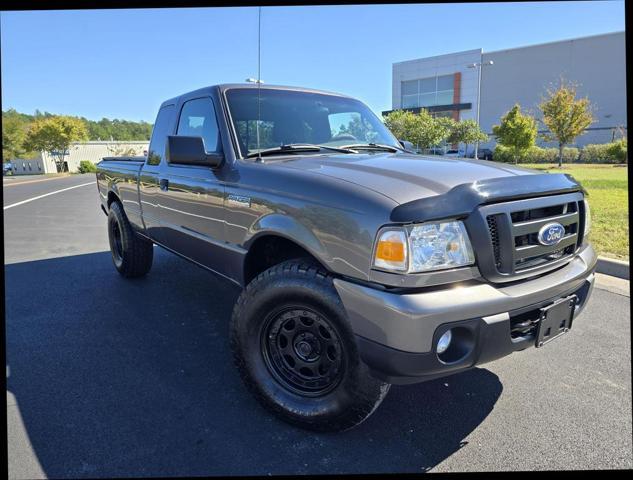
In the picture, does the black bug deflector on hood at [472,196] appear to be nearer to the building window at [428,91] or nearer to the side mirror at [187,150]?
the side mirror at [187,150]

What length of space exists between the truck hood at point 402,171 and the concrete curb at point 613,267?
10.4 feet

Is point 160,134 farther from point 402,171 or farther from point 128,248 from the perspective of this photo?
point 402,171

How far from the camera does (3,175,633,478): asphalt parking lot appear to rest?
2207 millimetres

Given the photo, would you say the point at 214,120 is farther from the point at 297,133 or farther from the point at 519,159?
the point at 519,159

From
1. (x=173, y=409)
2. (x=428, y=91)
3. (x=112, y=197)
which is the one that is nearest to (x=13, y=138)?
(x=428, y=91)

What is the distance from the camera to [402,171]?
2467 mm

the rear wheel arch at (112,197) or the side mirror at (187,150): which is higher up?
the side mirror at (187,150)

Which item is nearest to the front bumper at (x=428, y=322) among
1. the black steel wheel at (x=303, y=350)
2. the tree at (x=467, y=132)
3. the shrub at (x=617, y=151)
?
the black steel wheel at (x=303, y=350)

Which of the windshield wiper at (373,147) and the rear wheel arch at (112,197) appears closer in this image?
the windshield wiper at (373,147)

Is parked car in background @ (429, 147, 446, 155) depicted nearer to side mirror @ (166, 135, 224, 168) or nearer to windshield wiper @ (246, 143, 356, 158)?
windshield wiper @ (246, 143, 356, 158)

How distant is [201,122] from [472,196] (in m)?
2.37

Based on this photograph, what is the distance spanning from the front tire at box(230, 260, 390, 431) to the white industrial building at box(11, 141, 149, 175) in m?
55.3

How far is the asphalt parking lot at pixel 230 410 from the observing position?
2.21 metres

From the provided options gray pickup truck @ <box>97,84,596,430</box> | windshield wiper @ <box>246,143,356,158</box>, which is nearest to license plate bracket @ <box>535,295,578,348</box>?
gray pickup truck @ <box>97,84,596,430</box>
